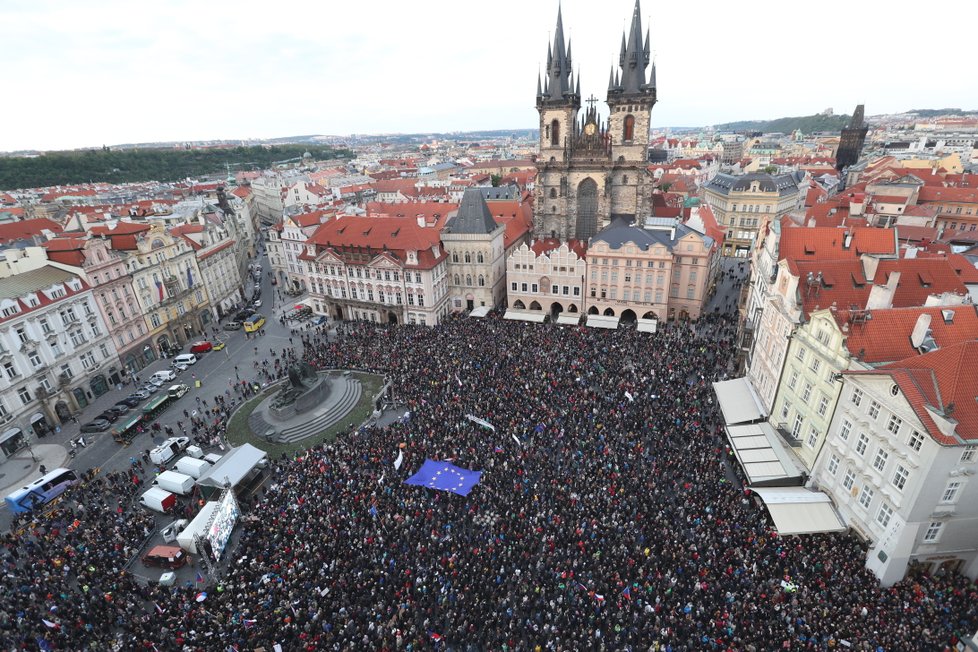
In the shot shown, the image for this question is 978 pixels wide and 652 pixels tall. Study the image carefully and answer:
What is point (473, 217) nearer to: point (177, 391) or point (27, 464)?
point (177, 391)

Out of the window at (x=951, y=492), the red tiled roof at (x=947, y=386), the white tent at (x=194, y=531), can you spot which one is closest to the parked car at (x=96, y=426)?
the white tent at (x=194, y=531)

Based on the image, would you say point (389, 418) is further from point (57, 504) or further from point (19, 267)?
point (19, 267)

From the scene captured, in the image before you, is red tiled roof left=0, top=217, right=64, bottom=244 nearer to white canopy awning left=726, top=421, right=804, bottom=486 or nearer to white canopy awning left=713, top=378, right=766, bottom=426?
white canopy awning left=713, top=378, right=766, bottom=426

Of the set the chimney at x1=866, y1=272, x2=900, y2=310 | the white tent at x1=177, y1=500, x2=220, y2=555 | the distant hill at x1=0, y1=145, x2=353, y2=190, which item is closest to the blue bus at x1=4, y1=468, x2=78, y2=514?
the white tent at x1=177, y1=500, x2=220, y2=555

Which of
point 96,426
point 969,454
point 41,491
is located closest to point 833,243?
point 969,454

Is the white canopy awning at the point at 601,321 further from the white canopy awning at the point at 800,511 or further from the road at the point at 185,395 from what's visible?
the road at the point at 185,395

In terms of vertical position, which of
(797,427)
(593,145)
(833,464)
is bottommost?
(797,427)
